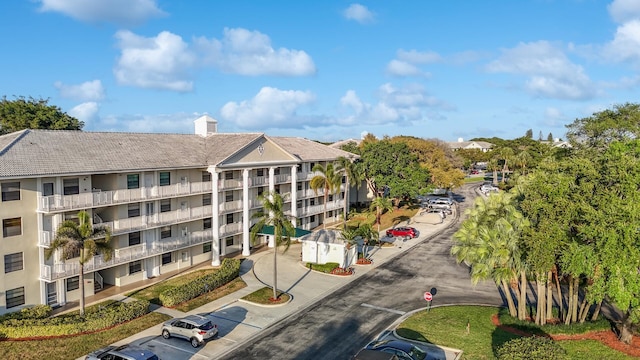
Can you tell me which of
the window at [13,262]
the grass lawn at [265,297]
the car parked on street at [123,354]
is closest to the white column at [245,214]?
the grass lawn at [265,297]

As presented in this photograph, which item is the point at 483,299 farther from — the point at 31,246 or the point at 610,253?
the point at 31,246

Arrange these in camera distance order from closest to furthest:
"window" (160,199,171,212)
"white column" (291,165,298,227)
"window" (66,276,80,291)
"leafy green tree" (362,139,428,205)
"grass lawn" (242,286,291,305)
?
"window" (66,276,80,291), "grass lawn" (242,286,291,305), "window" (160,199,171,212), "white column" (291,165,298,227), "leafy green tree" (362,139,428,205)

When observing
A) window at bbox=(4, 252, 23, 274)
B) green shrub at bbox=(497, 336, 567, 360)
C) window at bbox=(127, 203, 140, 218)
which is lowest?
green shrub at bbox=(497, 336, 567, 360)

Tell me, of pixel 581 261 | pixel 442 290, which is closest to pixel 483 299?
pixel 442 290

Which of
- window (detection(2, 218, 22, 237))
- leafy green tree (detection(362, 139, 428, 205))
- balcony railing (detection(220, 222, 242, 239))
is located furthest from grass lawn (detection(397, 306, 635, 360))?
leafy green tree (detection(362, 139, 428, 205))

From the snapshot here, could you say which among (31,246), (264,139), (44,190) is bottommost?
(31,246)

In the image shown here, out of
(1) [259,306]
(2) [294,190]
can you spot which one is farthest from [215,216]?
(2) [294,190]

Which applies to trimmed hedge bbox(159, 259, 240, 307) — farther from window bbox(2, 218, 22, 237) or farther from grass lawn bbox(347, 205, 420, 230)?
grass lawn bbox(347, 205, 420, 230)
